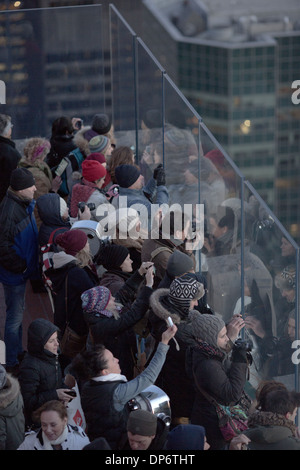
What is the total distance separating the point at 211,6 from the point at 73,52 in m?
143

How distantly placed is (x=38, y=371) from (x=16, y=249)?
6.55 feet

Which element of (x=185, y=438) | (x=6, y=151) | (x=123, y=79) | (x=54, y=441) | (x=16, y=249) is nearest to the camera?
(x=185, y=438)

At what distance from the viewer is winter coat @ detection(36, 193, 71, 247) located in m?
8.52

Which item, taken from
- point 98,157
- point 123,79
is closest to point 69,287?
point 98,157

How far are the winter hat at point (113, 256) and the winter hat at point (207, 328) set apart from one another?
117cm

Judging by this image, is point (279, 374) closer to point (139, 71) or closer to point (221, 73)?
point (139, 71)

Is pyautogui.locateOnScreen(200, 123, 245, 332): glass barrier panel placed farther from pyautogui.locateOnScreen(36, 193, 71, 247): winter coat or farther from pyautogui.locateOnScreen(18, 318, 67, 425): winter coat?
pyautogui.locateOnScreen(18, 318, 67, 425): winter coat

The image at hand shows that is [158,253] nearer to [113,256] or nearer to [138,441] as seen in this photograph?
[113,256]

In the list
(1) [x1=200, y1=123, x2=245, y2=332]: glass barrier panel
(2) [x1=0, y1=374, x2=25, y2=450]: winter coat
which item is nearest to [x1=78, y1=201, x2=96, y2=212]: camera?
(1) [x1=200, y1=123, x2=245, y2=332]: glass barrier panel

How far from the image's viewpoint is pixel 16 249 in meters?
8.55

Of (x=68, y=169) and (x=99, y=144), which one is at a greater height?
(x=99, y=144)

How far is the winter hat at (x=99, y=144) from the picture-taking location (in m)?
10.1

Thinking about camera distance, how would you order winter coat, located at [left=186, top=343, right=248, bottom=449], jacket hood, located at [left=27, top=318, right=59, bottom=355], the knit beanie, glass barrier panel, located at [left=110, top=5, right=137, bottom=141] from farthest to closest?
glass barrier panel, located at [left=110, top=5, right=137, bottom=141]
the knit beanie
jacket hood, located at [left=27, top=318, right=59, bottom=355]
winter coat, located at [left=186, top=343, right=248, bottom=449]

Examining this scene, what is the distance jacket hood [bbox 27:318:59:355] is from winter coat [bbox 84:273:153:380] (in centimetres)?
35
